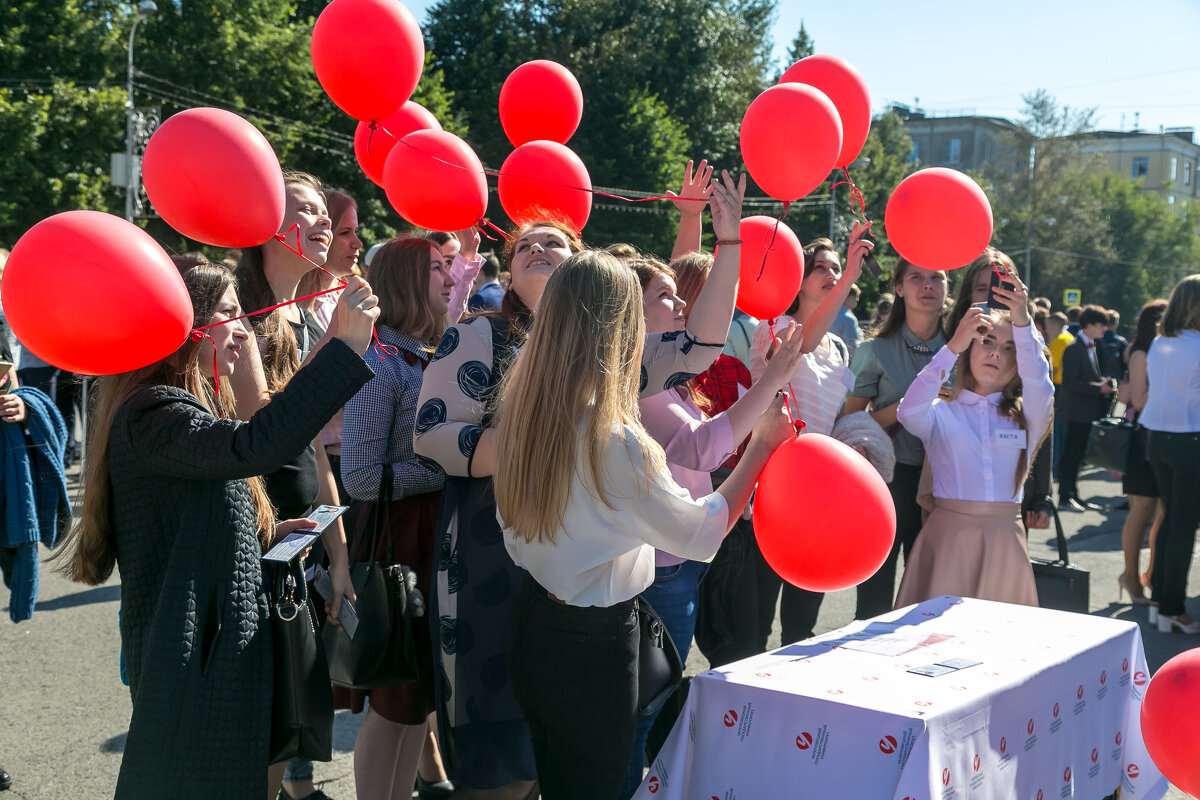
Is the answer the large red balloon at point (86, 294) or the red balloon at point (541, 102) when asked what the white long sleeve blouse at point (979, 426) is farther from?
the large red balloon at point (86, 294)

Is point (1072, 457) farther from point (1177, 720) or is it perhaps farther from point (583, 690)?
point (583, 690)

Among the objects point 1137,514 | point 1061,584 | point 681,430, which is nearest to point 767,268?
point 681,430

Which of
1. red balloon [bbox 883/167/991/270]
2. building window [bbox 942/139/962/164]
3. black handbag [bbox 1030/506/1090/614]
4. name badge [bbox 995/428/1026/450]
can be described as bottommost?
black handbag [bbox 1030/506/1090/614]

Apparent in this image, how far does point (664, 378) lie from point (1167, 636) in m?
4.29

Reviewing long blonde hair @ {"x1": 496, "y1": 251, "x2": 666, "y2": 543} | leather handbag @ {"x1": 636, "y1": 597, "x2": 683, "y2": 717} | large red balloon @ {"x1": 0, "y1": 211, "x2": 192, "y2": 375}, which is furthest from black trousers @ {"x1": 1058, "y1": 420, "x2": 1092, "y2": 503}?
large red balloon @ {"x1": 0, "y1": 211, "x2": 192, "y2": 375}

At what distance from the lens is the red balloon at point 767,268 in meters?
3.17

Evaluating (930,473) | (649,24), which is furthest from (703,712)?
(649,24)

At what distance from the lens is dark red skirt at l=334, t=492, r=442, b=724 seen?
109 inches

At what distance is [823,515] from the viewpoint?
90.1 inches

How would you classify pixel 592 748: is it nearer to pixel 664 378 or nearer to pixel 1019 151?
pixel 664 378

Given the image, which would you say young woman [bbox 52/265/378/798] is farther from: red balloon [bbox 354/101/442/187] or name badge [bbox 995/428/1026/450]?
name badge [bbox 995/428/1026/450]

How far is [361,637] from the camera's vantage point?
8.40 ft

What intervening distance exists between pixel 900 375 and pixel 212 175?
2.86 meters

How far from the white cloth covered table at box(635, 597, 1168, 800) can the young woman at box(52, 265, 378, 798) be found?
97cm
